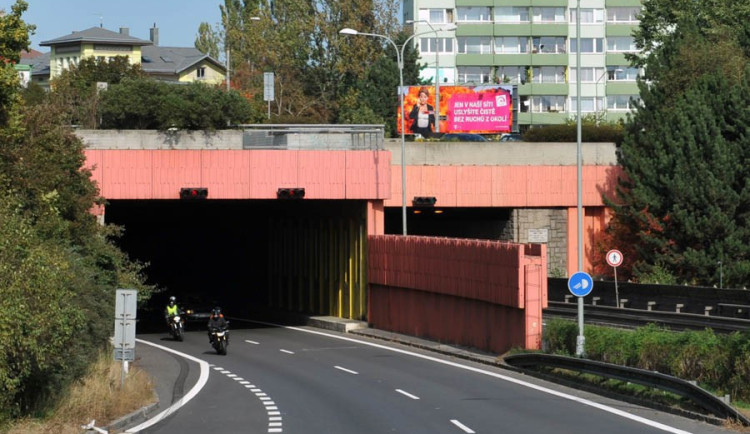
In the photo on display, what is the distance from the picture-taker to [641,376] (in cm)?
2675

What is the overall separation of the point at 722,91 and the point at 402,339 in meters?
22.5

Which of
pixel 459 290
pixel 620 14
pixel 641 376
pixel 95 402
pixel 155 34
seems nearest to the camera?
pixel 95 402

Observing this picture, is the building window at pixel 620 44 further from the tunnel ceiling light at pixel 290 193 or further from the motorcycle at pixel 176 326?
the motorcycle at pixel 176 326

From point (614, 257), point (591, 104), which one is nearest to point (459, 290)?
point (614, 257)

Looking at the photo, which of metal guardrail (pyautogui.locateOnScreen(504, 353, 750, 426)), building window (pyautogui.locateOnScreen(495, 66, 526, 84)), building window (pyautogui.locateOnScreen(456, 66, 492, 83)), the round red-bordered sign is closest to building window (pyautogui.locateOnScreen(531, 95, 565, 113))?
building window (pyautogui.locateOnScreen(495, 66, 526, 84))

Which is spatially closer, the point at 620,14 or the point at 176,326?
the point at 176,326

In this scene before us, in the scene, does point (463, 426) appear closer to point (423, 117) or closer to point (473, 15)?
point (423, 117)

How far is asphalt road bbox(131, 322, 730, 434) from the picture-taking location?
2408 cm

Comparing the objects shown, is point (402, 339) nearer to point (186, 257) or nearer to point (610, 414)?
point (610, 414)

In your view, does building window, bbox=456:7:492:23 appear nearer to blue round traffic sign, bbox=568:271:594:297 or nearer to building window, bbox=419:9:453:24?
building window, bbox=419:9:453:24

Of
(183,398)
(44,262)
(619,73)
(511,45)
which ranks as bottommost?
(183,398)

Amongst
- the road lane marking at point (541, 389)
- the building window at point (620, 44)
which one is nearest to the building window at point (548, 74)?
the building window at point (620, 44)

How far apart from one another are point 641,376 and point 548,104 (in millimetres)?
99343

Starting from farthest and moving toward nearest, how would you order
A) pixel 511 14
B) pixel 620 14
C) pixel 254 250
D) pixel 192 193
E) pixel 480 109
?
1. pixel 620 14
2. pixel 511 14
3. pixel 480 109
4. pixel 254 250
5. pixel 192 193
